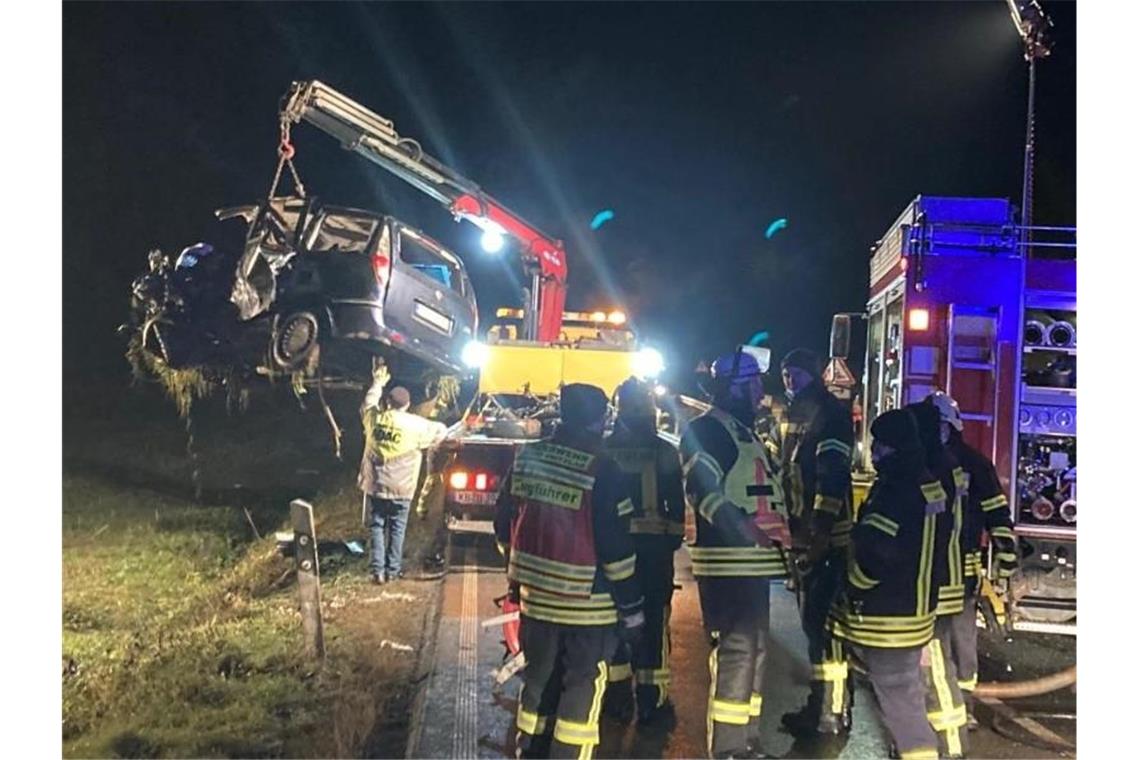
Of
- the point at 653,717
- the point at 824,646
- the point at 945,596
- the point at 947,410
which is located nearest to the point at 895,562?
the point at 945,596

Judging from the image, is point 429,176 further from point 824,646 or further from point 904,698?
point 904,698

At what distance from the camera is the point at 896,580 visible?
3.60 meters

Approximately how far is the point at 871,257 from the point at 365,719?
332 cm

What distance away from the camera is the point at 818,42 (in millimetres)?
4793

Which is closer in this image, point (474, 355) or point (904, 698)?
point (904, 698)

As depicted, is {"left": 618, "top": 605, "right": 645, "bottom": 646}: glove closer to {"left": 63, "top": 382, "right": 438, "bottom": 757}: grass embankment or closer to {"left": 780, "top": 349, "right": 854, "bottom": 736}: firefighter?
A: {"left": 780, "top": 349, "right": 854, "bottom": 736}: firefighter

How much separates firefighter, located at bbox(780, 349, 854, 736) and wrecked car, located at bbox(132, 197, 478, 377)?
2003mm

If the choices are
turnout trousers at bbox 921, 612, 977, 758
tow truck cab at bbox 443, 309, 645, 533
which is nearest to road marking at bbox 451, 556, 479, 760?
tow truck cab at bbox 443, 309, 645, 533

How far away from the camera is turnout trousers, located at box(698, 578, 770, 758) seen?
383 centimetres

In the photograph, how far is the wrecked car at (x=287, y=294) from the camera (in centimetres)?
454

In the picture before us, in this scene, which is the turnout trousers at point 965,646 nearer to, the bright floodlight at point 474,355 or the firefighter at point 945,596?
the firefighter at point 945,596

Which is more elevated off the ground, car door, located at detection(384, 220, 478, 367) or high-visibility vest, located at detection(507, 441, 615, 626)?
car door, located at detection(384, 220, 478, 367)

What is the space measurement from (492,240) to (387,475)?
1.36 metres

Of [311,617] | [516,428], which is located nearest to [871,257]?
[516,428]
